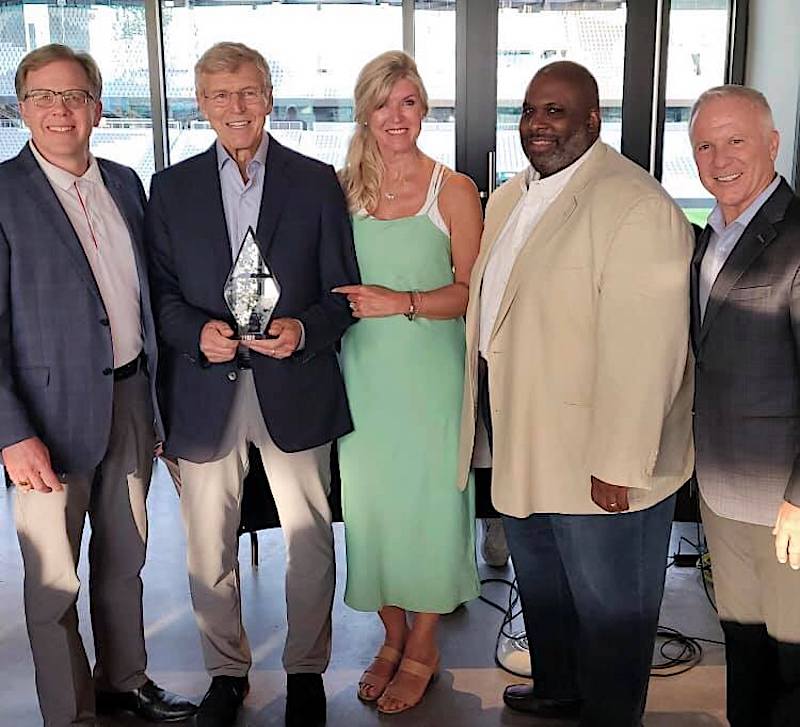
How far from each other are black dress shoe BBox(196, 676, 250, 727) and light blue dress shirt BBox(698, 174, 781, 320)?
152 cm

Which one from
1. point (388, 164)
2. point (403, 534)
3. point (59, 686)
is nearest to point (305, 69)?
point (388, 164)

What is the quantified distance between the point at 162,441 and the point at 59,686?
24.5 inches

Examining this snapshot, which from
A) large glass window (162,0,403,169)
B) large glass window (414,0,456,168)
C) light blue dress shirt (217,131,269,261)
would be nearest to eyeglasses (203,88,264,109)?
light blue dress shirt (217,131,269,261)

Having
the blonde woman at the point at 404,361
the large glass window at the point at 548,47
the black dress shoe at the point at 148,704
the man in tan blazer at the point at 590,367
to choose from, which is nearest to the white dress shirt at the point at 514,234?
the man in tan blazer at the point at 590,367

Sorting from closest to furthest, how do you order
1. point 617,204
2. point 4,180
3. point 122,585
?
1. point 617,204
2. point 4,180
3. point 122,585

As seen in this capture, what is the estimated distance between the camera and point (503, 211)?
218 cm

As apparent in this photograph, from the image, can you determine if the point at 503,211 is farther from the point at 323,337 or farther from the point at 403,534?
the point at 403,534

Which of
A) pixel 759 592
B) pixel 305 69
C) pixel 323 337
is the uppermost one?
pixel 305 69

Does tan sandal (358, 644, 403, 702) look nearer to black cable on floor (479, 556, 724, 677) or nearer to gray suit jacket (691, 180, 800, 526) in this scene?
black cable on floor (479, 556, 724, 677)

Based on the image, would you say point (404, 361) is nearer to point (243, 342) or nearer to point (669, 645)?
point (243, 342)

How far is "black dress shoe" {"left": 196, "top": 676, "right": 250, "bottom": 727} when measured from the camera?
7.85 feet

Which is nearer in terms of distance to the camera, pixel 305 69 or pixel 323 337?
pixel 323 337

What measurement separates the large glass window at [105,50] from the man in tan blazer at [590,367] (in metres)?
3.90

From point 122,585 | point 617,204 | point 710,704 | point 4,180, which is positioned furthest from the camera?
point 710,704
